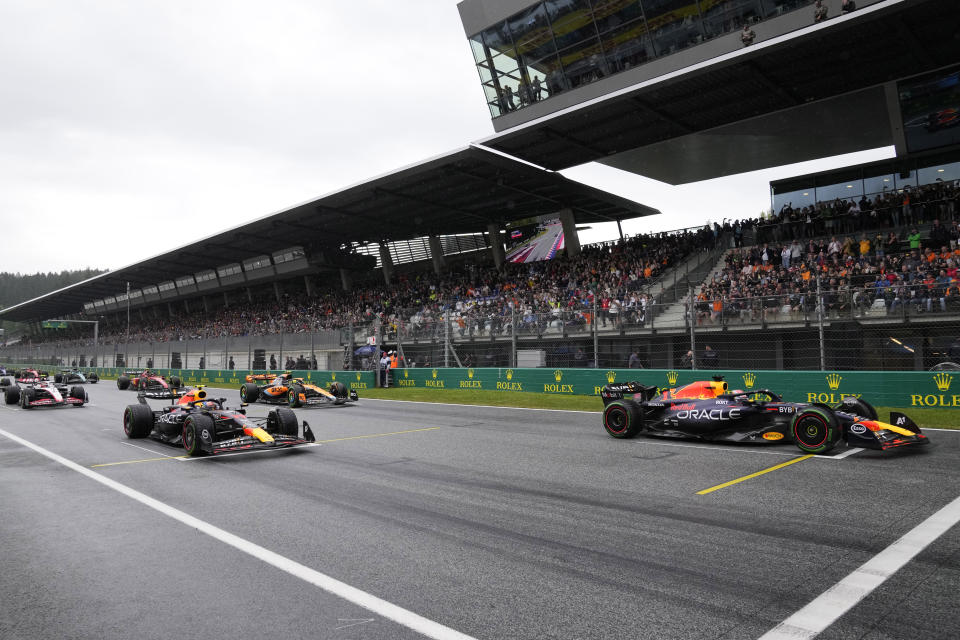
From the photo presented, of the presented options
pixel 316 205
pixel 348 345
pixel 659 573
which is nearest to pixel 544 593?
pixel 659 573

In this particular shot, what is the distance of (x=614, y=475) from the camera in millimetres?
7367

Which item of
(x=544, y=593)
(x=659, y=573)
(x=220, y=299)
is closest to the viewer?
(x=544, y=593)

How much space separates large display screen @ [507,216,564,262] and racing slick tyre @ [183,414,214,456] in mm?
31154

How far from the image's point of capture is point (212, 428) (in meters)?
9.21

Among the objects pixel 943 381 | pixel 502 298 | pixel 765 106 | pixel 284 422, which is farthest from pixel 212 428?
pixel 765 106

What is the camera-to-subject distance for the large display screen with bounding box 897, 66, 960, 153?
20.9 meters

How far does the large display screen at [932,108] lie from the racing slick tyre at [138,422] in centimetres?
2471

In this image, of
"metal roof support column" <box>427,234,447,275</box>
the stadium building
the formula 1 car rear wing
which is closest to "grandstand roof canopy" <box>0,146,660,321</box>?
the stadium building

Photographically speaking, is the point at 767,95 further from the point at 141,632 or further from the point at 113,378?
the point at 113,378

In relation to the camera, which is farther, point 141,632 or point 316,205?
point 316,205

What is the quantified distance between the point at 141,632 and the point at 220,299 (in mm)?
64475

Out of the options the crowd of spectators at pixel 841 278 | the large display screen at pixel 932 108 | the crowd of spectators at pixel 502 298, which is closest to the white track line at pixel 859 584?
the crowd of spectators at pixel 841 278

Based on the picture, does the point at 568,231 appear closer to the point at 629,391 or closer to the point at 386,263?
the point at 386,263

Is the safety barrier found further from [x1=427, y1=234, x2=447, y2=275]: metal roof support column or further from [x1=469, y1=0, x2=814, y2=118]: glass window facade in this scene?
[x1=427, y1=234, x2=447, y2=275]: metal roof support column
